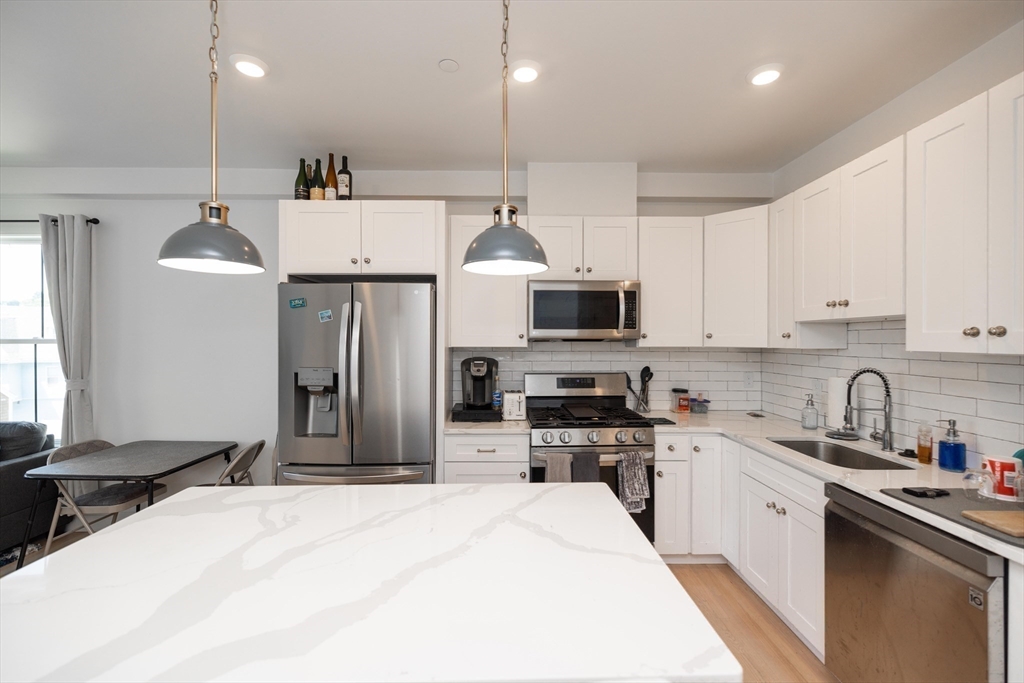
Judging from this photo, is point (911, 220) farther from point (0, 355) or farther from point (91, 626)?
point (0, 355)

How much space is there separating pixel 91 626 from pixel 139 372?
3287 mm

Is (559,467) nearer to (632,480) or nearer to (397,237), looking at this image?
(632,480)

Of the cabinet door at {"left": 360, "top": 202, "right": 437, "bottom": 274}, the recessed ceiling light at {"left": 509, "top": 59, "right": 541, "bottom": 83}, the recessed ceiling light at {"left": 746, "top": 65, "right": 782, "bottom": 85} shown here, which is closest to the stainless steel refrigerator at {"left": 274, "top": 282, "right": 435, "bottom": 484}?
the cabinet door at {"left": 360, "top": 202, "right": 437, "bottom": 274}

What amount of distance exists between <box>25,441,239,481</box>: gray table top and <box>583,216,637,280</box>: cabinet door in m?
2.76

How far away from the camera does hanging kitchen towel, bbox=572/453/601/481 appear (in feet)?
8.66

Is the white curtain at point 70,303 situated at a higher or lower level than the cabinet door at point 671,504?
higher

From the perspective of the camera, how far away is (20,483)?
2904mm

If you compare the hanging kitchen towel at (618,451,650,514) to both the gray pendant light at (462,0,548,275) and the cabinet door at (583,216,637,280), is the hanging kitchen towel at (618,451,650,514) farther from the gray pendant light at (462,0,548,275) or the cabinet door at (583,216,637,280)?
the gray pendant light at (462,0,548,275)

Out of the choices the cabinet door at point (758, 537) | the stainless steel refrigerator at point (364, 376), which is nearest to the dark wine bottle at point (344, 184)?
the stainless steel refrigerator at point (364, 376)

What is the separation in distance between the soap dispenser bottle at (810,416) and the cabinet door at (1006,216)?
125 centimetres

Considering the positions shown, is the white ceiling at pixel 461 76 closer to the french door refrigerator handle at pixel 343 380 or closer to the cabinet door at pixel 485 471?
the french door refrigerator handle at pixel 343 380

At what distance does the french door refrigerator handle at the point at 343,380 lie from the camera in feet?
8.38

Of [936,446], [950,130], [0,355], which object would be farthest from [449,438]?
[0,355]

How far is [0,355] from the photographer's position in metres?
3.41
